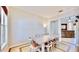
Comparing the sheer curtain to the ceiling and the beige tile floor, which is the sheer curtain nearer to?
the beige tile floor

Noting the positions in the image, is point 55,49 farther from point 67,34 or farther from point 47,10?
point 47,10

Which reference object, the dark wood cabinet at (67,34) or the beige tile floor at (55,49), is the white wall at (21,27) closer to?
the beige tile floor at (55,49)

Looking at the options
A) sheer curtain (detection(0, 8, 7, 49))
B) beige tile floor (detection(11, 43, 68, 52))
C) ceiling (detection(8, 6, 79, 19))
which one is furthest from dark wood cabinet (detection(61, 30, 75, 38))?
sheer curtain (detection(0, 8, 7, 49))

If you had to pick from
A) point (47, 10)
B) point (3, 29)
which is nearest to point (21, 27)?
point (3, 29)

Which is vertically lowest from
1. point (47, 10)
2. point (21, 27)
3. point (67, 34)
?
point (67, 34)

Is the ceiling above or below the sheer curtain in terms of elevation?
above

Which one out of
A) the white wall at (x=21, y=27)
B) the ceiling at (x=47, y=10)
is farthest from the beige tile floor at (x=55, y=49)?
the ceiling at (x=47, y=10)

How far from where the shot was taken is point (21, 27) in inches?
63.0

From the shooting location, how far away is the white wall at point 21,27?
5.16 feet

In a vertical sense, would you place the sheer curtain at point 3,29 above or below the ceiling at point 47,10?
below

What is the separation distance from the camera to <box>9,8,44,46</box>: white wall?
1.57m
